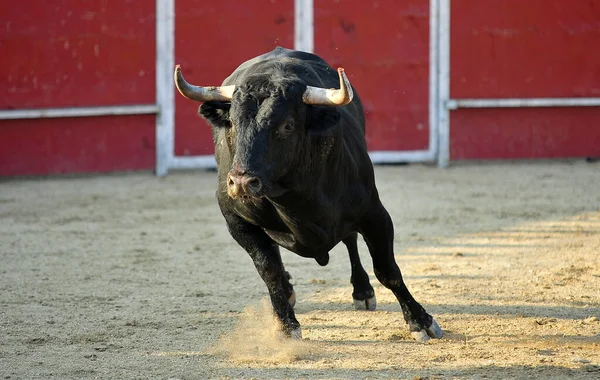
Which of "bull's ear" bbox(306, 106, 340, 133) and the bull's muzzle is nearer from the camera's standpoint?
the bull's muzzle

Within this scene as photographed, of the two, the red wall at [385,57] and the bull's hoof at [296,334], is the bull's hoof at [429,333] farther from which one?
the red wall at [385,57]

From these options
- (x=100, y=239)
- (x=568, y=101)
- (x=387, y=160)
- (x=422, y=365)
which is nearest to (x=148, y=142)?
(x=387, y=160)

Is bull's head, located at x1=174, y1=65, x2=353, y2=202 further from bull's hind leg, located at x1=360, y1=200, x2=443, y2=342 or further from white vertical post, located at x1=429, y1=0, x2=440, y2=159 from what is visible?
white vertical post, located at x1=429, y1=0, x2=440, y2=159

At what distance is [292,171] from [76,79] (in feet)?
16.8

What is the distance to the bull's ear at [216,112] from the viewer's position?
3.67 m

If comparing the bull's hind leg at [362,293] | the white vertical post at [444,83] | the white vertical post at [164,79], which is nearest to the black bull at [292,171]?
the bull's hind leg at [362,293]

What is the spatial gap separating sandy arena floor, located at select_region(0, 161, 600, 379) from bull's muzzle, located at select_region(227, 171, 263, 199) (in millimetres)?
625

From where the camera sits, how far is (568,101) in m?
9.00

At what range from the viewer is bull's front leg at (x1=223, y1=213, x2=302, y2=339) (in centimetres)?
391

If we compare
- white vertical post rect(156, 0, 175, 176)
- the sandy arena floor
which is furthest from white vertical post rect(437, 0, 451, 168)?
white vertical post rect(156, 0, 175, 176)

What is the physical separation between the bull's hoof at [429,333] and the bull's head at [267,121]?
84 centimetres

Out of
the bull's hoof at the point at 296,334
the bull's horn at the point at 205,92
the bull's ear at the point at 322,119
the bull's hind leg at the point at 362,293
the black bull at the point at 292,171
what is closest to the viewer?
the black bull at the point at 292,171

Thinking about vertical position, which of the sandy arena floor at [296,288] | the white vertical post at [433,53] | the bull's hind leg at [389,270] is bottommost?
the sandy arena floor at [296,288]

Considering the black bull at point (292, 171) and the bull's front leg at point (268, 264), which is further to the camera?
the bull's front leg at point (268, 264)
